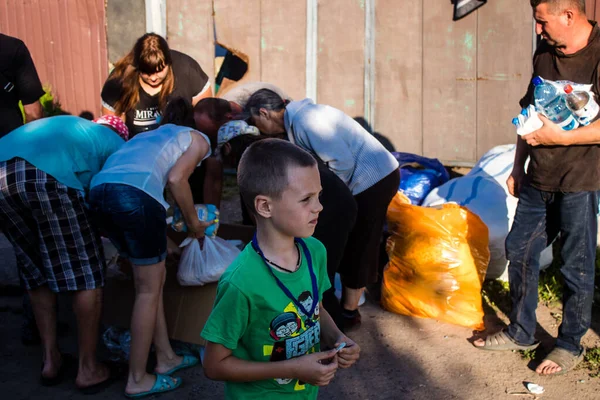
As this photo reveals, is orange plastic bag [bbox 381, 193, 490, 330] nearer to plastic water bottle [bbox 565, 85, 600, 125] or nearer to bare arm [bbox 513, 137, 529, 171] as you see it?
bare arm [bbox 513, 137, 529, 171]

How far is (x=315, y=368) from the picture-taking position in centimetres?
180

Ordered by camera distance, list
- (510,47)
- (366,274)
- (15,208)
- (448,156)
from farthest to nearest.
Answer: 1. (448,156)
2. (510,47)
3. (366,274)
4. (15,208)

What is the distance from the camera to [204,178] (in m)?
4.36

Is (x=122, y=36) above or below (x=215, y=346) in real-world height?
above

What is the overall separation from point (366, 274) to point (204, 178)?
4.45 feet

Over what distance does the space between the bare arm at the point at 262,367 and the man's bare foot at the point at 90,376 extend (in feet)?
5.28

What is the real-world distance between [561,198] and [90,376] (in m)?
2.51

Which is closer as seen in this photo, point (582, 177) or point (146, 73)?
point (582, 177)

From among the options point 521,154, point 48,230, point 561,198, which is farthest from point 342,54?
point 48,230

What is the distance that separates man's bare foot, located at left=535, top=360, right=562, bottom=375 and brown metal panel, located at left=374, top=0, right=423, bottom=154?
3523 millimetres

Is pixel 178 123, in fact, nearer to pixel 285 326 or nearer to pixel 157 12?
pixel 285 326

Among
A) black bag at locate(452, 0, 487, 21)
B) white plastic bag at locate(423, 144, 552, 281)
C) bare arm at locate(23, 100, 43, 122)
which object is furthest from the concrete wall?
white plastic bag at locate(423, 144, 552, 281)

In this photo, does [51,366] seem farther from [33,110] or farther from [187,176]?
[33,110]

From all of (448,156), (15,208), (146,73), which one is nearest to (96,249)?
(15,208)
